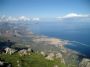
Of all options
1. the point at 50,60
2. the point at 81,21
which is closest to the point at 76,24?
the point at 81,21

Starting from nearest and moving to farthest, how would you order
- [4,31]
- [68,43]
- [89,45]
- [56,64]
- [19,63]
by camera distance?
[19,63]
[56,64]
[89,45]
[68,43]
[4,31]

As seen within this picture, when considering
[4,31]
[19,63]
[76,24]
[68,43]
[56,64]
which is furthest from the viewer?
[76,24]

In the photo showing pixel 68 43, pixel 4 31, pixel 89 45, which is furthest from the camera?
pixel 4 31

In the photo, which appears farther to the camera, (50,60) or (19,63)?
(50,60)

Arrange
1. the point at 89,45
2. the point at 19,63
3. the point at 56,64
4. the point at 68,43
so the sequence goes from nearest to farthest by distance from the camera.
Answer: the point at 19,63 → the point at 56,64 → the point at 89,45 → the point at 68,43

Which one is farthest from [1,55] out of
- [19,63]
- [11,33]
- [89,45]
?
[11,33]

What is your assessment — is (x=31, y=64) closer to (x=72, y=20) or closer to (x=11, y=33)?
(x=11, y=33)

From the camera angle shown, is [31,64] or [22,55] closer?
[31,64]

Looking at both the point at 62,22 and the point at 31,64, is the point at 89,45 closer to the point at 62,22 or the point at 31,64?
the point at 31,64
